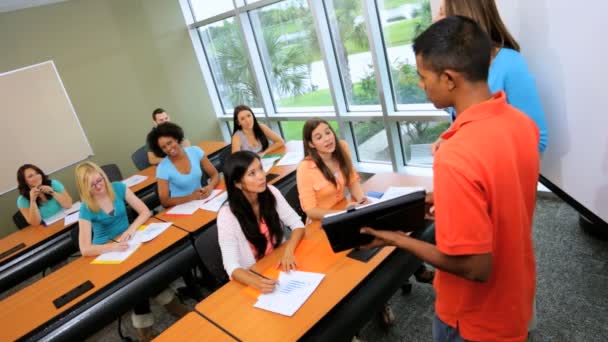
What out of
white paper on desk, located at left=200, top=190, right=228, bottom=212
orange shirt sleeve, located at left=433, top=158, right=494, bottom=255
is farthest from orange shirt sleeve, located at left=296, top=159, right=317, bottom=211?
orange shirt sleeve, located at left=433, top=158, right=494, bottom=255

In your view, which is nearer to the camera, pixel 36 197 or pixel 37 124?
pixel 36 197

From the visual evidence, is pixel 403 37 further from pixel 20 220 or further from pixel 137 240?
pixel 20 220

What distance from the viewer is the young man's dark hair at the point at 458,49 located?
0.84 m

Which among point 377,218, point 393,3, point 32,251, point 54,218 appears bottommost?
point 32,251

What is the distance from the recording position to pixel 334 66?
4469mm

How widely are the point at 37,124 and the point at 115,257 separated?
3.46 metres

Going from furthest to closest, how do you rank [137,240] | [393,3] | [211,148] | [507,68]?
1. [211,148]
2. [393,3]
3. [137,240]
4. [507,68]

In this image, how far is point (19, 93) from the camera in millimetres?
4684

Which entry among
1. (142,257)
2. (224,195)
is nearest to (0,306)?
(142,257)

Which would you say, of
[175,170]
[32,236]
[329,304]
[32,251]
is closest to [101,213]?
[175,170]

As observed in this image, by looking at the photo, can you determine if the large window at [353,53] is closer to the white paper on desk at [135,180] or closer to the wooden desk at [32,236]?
the white paper on desk at [135,180]

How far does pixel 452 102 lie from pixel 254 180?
50.9 inches

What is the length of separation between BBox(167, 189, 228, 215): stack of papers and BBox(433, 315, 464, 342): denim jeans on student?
202cm

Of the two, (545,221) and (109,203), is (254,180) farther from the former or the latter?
(545,221)
